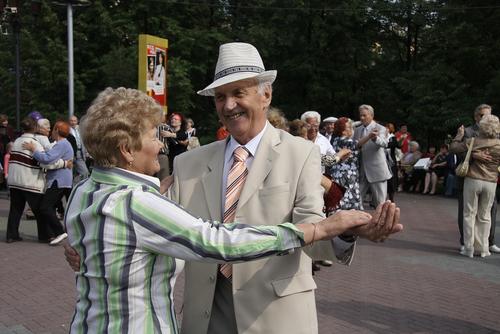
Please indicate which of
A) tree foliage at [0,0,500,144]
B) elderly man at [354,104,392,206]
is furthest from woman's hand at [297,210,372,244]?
tree foliage at [0,0,500,144]

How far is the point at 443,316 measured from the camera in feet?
18.9

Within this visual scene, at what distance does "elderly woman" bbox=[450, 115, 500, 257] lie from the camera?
8.27 metres

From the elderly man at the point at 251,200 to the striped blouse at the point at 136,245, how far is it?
1.05 feet

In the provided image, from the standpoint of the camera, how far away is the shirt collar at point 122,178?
6.57 feet

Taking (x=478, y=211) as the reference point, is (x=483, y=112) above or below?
above

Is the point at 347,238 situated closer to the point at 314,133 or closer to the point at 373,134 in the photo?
the point at 314,133

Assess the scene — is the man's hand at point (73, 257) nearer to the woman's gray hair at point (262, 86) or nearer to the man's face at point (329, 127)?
the woman's gray hair at point (262, 86)

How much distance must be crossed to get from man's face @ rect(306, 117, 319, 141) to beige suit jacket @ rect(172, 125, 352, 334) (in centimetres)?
572

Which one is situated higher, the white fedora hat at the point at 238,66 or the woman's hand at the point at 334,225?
the white fedora hat at the point at 238,66

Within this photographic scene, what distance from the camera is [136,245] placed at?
1918 millimetres

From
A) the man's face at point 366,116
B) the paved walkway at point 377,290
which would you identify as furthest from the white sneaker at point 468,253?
the man's face at point 366,116

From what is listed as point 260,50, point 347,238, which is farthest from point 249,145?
point 260,50

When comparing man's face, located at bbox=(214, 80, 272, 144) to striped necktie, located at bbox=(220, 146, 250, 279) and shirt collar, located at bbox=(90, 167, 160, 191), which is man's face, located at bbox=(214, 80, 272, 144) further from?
shirt collar, located at bbox=(90, 167, 160, 191)

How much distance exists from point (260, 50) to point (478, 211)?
20.8 m
